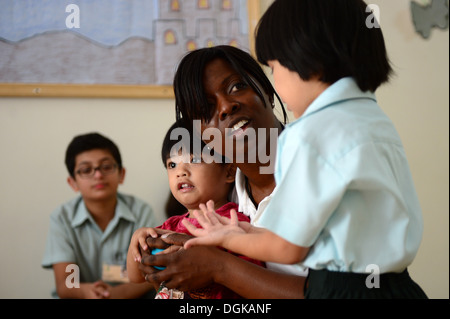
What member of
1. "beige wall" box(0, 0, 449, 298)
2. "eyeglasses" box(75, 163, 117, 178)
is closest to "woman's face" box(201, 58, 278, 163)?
"beige wall" box(0, 0, 449, 298)

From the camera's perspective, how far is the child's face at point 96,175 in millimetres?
1831

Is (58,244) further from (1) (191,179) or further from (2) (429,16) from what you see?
(2) (429,16)

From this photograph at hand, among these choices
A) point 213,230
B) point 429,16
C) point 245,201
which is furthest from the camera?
point 429,16

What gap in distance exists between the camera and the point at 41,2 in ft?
5.96

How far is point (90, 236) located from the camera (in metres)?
1.88

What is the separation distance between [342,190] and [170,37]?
5.23 ft

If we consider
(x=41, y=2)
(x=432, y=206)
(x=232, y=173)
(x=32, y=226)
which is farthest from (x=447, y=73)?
(x=32, y=226)

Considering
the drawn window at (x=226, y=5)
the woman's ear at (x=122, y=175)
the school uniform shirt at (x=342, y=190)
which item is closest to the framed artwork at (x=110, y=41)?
the drawn window at (x=226, y=5)

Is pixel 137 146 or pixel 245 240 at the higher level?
pixel 137 146

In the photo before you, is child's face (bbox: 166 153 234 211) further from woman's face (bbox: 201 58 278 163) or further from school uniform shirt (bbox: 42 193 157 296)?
school uniform shirt (bbox: 42 193 157 296)

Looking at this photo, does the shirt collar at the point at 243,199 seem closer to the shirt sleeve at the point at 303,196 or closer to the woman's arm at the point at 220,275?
the woman's arm at the point at 220,275

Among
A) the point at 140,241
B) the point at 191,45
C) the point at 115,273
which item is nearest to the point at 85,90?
the point at 191,45

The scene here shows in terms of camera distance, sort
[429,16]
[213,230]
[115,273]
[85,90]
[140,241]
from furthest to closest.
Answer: [429,16]
[85,90]
[115,273]
[140,241]
[213,230]
